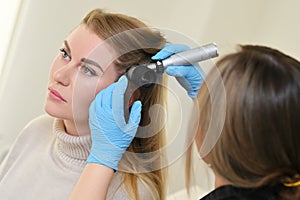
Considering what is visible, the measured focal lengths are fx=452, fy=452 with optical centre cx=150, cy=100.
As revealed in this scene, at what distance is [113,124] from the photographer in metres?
0.93

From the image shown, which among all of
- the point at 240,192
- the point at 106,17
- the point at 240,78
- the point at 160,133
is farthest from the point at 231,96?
the point at 106,17

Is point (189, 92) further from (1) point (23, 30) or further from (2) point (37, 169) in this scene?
(1) point (23, 30)

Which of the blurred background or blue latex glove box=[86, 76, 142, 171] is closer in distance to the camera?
blue latex glove box=[86, 76, 142, 171]

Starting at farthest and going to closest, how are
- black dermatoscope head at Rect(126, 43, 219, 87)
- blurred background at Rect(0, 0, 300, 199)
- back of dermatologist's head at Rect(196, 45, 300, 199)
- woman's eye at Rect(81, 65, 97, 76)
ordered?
blurred background at Rect(0, 0, 300, 199) < woman's eye at Rect(81, 65, 97, 76) < black dermatoscope head at Rect(126, 43, 219, 87) < back of dermatologist's head at Rect(196, 45, 300, 199)

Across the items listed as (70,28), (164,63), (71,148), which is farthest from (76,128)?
(70,28)

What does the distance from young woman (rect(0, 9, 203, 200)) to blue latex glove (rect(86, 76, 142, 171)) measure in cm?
2

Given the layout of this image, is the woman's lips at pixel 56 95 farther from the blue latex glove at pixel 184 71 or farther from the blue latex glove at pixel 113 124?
the blue latex glove at pixel 184 71

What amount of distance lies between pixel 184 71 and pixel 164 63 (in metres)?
0.05

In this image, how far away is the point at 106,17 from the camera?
1.08m

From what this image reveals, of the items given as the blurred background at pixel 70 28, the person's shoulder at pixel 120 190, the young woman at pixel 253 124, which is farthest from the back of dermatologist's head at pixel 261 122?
the blurred background at pixel 70 28

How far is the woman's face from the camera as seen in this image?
3.34 ft

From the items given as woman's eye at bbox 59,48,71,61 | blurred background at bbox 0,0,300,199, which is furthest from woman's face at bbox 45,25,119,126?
blurred background at bbox 0,0,300,199

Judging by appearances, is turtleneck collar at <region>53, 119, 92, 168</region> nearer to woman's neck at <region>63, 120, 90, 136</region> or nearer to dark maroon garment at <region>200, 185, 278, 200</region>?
woman's neck at <region>63, 120, 90, 136</region>

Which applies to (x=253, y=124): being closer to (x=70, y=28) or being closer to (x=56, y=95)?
(x=56, y=95)
